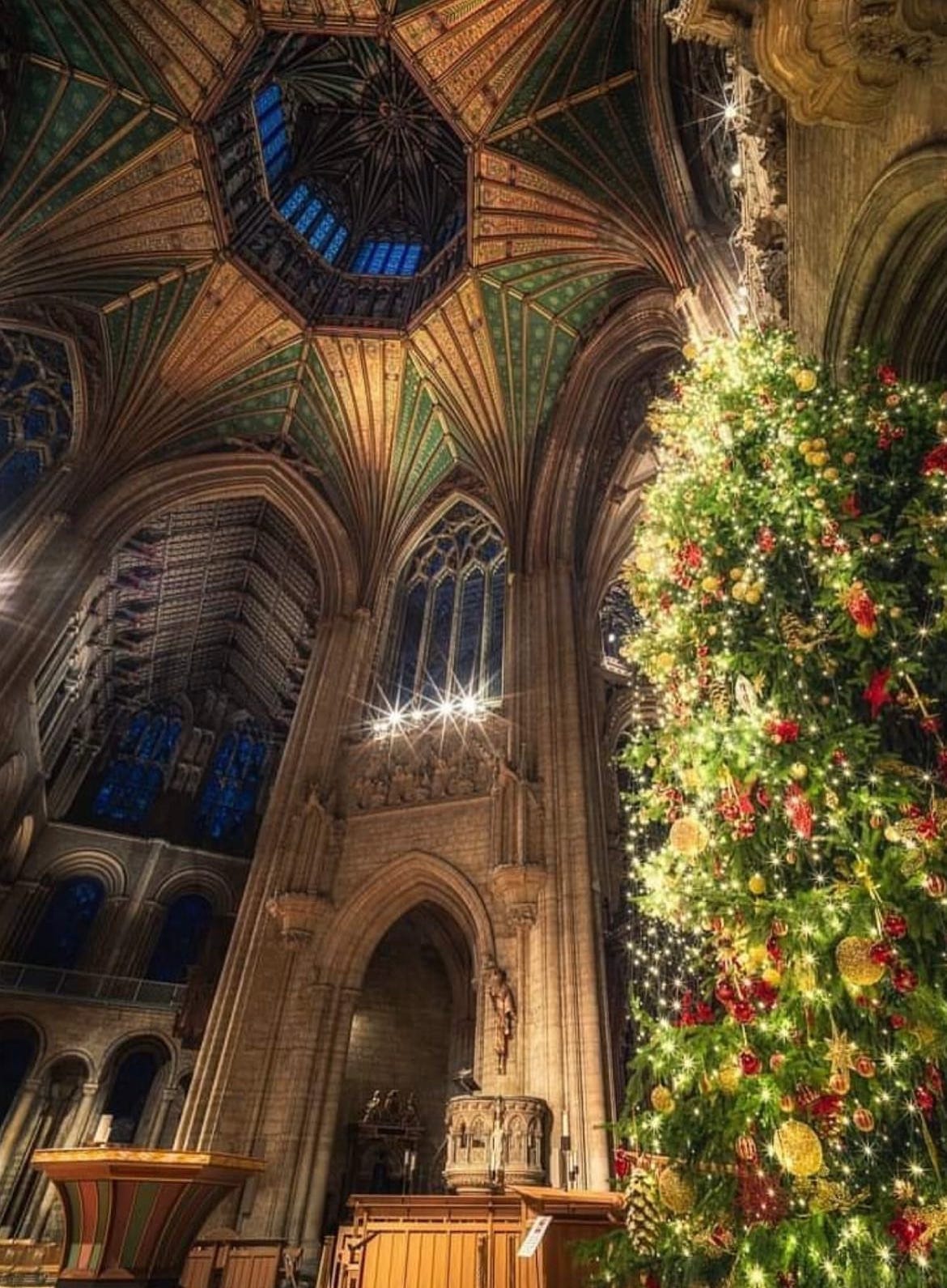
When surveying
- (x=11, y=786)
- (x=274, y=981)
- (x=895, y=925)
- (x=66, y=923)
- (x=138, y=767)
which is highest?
(x=138, y=767)

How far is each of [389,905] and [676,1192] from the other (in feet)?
25.2

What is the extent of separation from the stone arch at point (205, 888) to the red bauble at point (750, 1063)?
712 inches

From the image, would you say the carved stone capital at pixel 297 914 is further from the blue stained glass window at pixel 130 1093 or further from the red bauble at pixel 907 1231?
the blue stained glass window at pixel 130 1093

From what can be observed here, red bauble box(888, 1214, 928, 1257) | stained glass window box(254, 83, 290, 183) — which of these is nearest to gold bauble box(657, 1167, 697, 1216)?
red bauble box(888, 1214, 928, 1257)

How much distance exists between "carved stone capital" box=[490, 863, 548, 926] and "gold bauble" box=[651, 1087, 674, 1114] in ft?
19.3

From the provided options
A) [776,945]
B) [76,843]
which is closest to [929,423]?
[776,945]

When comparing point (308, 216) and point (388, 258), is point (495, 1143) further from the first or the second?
point (308, 216)

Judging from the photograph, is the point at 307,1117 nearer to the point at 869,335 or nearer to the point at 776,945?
the point at 776,945

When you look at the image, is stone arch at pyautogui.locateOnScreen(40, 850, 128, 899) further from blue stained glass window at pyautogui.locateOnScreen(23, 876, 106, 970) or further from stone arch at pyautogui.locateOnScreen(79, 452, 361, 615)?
stone arch at pyautogui.locateOnScreen(79, 452, 361, 615)

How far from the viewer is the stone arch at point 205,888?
1819 cm

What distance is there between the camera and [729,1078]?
251 centimetres

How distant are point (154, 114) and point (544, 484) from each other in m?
9.29

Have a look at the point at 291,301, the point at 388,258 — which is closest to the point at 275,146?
the point at 388,258

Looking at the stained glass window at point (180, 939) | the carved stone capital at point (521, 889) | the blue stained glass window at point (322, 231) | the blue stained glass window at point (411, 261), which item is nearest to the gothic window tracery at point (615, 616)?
the carved stone capital at point (521, 889)
